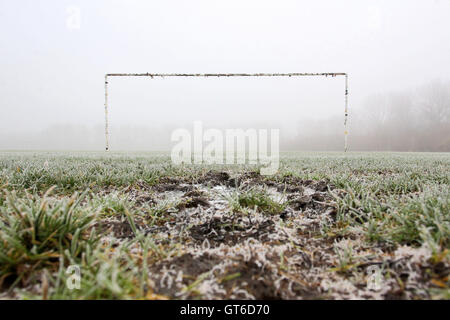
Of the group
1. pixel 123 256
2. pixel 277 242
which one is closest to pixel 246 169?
pixel 277 242

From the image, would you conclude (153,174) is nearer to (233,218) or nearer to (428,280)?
(233,218)

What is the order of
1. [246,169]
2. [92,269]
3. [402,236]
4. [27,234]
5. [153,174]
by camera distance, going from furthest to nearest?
[246,169] → [153,174] → [402,236] → [27,234] → [92,269]

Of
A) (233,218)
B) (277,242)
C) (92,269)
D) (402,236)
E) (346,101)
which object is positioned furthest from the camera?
(346,101)

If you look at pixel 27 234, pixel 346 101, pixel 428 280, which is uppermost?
pixel 346 101

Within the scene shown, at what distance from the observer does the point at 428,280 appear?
0.99 metres
